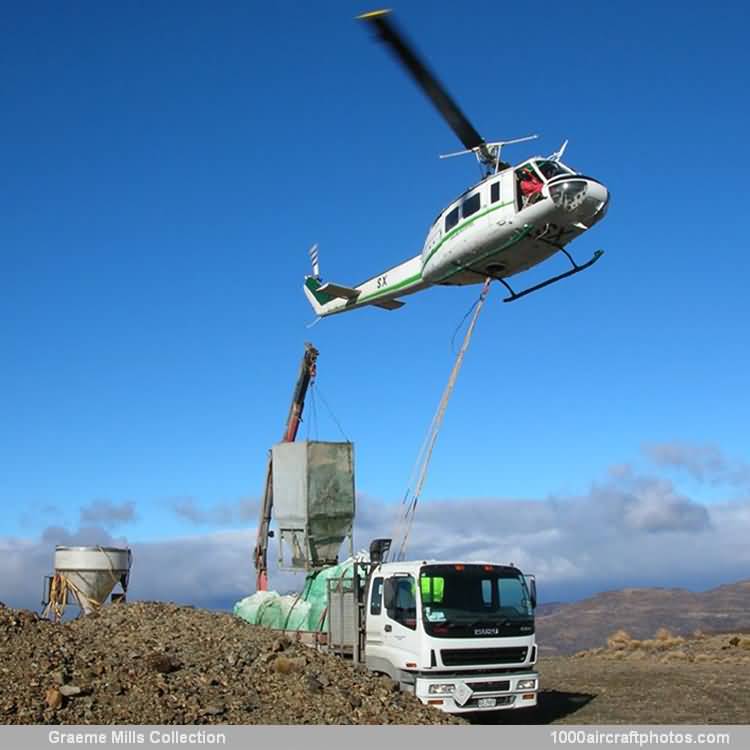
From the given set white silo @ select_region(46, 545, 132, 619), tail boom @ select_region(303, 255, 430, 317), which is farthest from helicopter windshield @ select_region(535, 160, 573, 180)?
white silo @ select_region(46, 545, 132, 619)

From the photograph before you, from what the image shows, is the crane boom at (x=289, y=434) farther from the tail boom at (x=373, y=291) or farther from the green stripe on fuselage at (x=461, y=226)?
the green stripe on fuselage at (x=461, y=226)

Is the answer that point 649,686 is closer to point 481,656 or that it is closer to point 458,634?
point 481,656

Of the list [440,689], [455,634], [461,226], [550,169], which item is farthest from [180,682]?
[550,169]

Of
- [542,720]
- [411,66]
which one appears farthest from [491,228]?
[542,720]

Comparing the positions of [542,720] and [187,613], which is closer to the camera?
[542,720]

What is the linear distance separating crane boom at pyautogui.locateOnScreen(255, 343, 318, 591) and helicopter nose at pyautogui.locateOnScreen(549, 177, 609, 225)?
40.8ft

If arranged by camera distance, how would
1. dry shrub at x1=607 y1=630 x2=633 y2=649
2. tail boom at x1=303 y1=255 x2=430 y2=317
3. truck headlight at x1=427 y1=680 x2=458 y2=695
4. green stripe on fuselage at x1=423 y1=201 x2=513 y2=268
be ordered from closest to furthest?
truck headlight at x1=427 y1=680 x2=458 y2=695
green stripe on fuselage at x1=423 y1=201 x2=513 y2=268
tail boom at x1=303 y1=255 x2=430 y2=317
dry shrub at x1=607 y1=630 x2=633 y2=649

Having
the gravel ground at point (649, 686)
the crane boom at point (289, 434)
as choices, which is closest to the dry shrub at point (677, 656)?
the gravel ground at point (649, 686)

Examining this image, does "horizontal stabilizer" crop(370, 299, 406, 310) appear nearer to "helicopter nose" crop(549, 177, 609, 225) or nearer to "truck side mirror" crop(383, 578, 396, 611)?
"helicopter nose" crop(549, 177, 609, 225)

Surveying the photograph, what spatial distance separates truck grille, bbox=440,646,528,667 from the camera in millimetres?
14078

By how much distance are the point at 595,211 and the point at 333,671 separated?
10623 mm

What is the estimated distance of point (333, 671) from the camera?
1438cm

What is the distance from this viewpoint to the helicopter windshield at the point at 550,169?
19.2 metres

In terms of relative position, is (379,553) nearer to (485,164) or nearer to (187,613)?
(187,613)
